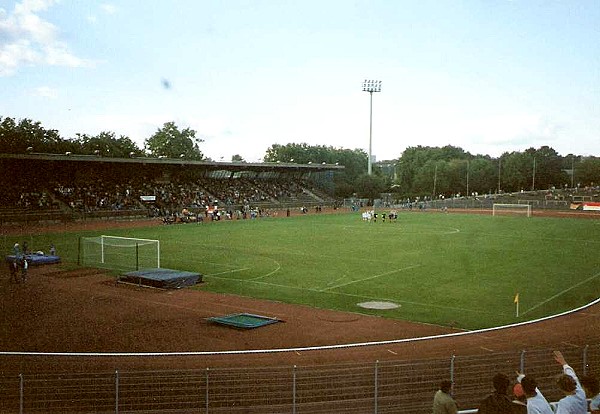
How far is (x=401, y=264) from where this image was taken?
121 feet

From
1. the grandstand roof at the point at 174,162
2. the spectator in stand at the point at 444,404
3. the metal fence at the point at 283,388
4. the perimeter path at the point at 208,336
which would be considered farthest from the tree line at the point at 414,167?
the spectator in stand at the point at 444,404

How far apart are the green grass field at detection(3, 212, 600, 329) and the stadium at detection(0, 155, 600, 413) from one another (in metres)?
0.17

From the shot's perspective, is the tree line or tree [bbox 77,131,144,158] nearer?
tree [bbox 77,131,144,158]

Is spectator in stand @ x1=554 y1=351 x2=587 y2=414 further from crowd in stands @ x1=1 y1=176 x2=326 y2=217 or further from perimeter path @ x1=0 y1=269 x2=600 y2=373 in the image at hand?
crowd in stands @ x1=1 y1=176 x2=326 y2=217

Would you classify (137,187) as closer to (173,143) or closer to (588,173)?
(173,143)

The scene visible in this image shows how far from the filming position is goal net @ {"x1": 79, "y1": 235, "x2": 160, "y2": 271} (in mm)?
35656

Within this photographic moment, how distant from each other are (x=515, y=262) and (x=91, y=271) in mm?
26517

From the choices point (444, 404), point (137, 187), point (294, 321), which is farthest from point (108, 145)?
point (444, 404)

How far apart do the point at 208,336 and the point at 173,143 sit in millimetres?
124373

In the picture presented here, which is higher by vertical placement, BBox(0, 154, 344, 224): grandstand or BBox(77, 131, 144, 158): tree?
BBox(77, 131, 144, 158): tree

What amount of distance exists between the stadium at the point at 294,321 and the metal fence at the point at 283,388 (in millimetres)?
54

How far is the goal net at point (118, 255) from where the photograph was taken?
35656 mm

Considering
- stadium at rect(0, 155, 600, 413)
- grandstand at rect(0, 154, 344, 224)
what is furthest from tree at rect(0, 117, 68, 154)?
stadium at rect(0, 155, 600, 413)

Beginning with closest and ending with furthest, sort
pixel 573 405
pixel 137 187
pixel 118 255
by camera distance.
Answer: pixel 573 405, pixel 118 255, pixel 137 187
